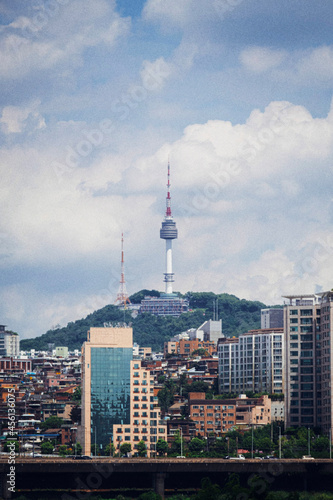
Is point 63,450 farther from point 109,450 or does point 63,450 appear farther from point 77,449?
point 109,450

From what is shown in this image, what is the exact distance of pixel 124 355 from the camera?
433 ft

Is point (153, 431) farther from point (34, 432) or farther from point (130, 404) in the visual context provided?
point (34, 432)

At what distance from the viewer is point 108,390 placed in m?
130

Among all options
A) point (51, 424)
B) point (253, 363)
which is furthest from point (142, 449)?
point (253, 363)

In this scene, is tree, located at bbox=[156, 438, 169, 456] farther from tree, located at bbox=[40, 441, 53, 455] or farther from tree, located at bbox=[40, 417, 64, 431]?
tree, located at bbox=[40, 417, 64, 431]

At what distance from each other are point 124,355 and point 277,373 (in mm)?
39220

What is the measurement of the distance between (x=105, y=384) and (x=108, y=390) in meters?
0.78

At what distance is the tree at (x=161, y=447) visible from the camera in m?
126

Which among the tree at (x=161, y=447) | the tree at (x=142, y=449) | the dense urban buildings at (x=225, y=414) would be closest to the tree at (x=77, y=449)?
the tree at (x=142, y=449)

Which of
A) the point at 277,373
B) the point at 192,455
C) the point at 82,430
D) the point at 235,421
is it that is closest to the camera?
the point at 192,455

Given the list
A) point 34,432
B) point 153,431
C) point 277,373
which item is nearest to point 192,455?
point 153,431

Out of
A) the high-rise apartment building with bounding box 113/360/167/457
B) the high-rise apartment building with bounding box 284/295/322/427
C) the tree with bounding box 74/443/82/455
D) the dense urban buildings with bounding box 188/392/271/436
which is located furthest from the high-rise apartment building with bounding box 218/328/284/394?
the tree with bounding box 74/443/82/455

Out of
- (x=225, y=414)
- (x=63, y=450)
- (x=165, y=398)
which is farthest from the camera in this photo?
(x=165, y=398)

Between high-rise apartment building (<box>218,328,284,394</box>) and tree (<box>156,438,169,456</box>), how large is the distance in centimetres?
4045
